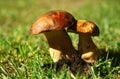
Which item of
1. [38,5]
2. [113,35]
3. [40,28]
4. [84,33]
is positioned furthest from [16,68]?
[38,5]

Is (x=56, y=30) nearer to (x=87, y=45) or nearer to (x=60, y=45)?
(x=60, y=45)

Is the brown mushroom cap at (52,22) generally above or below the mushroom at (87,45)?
above

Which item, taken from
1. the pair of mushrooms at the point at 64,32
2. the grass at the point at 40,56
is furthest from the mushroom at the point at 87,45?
the grass at the point at 40,56

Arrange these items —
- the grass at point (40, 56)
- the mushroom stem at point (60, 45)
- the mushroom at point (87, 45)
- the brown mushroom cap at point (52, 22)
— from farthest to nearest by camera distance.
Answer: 1. the mushroom stem at point (60, 45)
2. the mushroom at point (87, 45)
3. the grass at point (40, 56)
4. the brown mushroom cap at point (52, 22)

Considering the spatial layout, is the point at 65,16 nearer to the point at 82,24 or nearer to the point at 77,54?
the point at 82,24

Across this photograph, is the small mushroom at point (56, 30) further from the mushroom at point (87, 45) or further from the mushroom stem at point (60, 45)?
the mushroom at point (87, 45)

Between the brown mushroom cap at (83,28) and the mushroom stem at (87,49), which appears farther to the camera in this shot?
the mushroom stem at (87,49)

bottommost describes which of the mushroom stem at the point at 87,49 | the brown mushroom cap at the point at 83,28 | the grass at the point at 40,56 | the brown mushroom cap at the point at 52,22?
the grass at the point at 40,56
